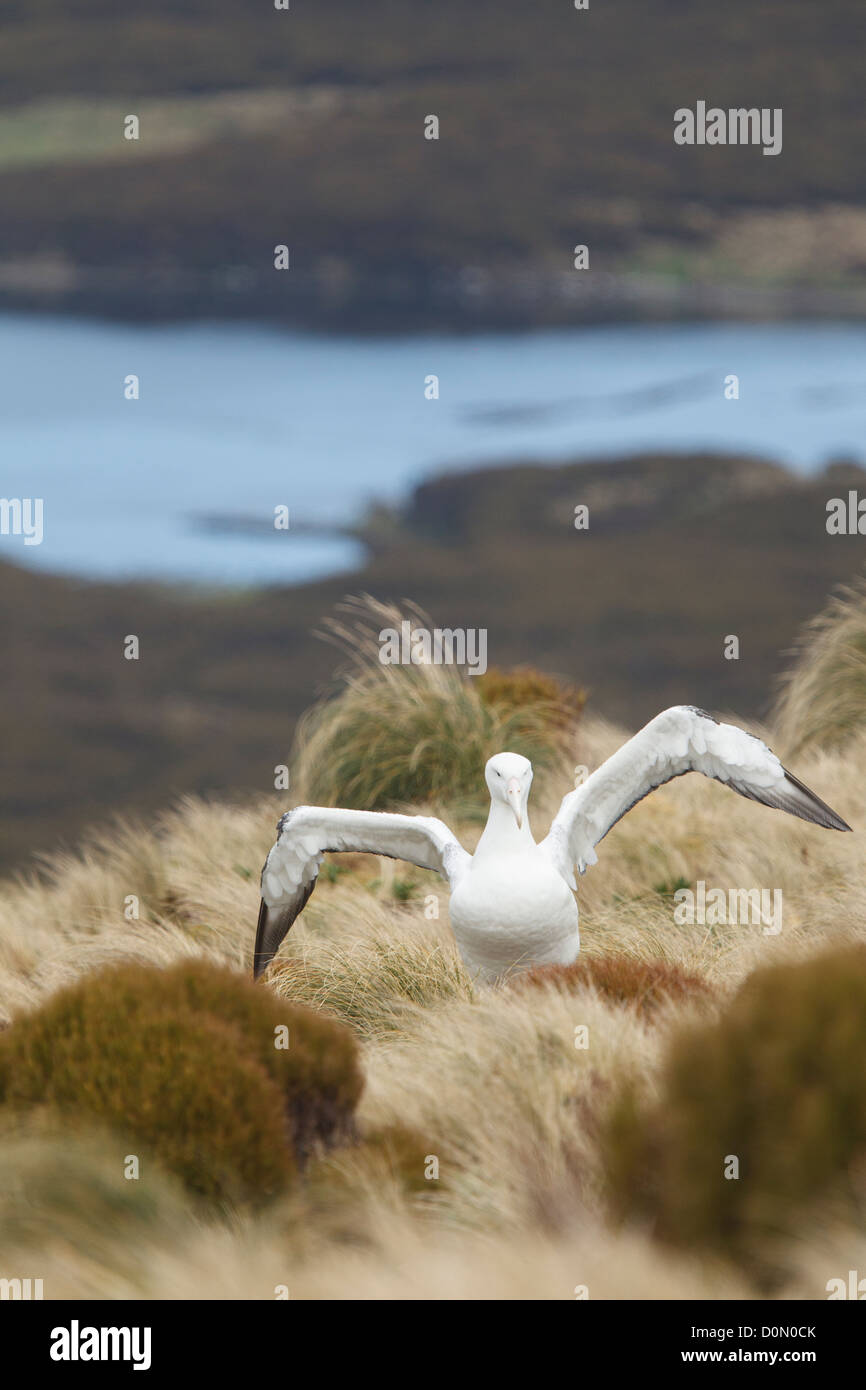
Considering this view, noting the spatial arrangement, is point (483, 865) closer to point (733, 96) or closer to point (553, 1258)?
point (553, 1258)

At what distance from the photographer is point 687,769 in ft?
19.5

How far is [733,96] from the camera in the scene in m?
100

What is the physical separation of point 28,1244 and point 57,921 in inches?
258

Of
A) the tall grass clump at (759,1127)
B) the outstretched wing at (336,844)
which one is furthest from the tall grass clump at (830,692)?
the tall grass clump at (759,1127)

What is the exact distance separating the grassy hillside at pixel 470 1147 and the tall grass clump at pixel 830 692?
3722mm

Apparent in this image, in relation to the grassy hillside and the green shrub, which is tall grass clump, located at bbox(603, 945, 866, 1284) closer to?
the grassy hillside

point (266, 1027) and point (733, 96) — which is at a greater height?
point (733, 96)

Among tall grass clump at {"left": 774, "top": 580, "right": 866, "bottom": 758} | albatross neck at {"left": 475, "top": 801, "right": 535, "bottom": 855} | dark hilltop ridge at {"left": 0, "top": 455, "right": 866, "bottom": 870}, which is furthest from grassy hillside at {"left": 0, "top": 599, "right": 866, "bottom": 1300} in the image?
dark hilltop ridge at {"left": 0, "top": 455, "right": 866, "bottom": 870}

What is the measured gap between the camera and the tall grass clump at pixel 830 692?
1150 centimetres

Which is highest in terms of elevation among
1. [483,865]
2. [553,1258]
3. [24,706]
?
[24,706]

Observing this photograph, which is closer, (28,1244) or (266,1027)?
(28,1244)
